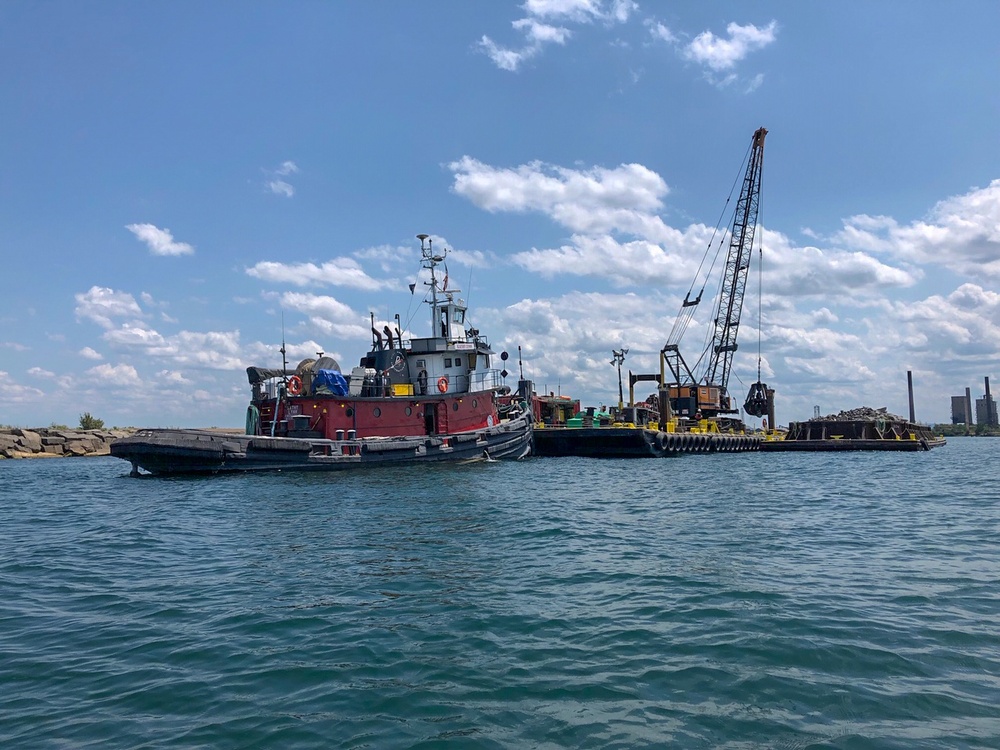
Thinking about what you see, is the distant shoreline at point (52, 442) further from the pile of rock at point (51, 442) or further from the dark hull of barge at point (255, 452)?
the dark hull of barge at point (255, 452)

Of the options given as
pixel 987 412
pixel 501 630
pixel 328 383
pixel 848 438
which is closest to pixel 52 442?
pixel 328 383

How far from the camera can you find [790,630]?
750cm

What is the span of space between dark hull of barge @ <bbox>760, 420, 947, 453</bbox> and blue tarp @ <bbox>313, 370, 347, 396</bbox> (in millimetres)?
39114

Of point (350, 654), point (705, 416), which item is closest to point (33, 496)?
point (350, 654)

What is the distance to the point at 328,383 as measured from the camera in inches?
1124

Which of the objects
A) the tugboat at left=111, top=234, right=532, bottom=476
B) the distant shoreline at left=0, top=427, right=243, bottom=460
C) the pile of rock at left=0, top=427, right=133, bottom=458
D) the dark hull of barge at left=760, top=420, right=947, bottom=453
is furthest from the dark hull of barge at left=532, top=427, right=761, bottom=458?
the pile of rock at left=0, top=427, right=133, bottom=458

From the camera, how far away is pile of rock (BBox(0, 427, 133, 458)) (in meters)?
49.7

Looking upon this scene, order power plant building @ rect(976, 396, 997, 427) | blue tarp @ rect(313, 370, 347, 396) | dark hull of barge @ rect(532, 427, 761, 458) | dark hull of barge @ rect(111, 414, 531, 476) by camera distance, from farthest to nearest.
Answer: power plant building @ rect(976, 396, 997, 427)
dark hull of barge @ rect(532, 427, 761, 458)
blue tarp @ rect(313, 370, 347, 396)
dark hull of barge @ rect(111, 414, 531, 476)

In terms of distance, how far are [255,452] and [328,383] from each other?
4435 mm

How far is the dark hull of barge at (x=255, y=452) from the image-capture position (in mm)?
24703

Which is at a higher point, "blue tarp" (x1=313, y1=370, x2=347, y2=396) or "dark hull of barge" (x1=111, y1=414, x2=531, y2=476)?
"blue tarp" (x1=313, y1=370, x2=347, y2=396)

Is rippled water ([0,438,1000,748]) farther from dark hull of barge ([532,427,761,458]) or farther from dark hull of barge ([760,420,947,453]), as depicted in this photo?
dark hull of barge ([760,420,947,453])

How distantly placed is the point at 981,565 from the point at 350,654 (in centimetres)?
951

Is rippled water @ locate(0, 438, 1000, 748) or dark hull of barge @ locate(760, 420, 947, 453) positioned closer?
rippled water @ locate(0, 438, 1000, 748)
